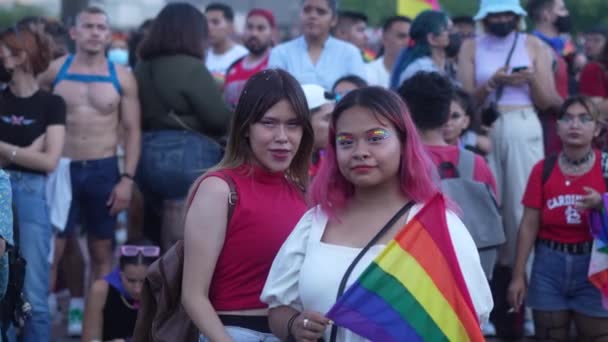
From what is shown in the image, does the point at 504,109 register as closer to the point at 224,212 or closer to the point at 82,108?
the point at 82,108

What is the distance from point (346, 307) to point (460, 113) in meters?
3.61

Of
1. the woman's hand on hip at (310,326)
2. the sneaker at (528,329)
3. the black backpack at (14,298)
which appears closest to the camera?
the woman's hand on hip at (310,326)

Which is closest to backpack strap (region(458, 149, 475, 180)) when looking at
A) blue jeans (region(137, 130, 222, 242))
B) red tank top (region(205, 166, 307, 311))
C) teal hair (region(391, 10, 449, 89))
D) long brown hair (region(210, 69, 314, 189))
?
long brown hair (region(210, 69, 314, 189))

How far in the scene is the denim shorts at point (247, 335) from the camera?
13.0 ft

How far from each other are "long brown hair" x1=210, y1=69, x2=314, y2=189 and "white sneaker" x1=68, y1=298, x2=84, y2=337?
4.16 m

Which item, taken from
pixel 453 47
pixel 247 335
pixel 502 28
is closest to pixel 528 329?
pixel 502 28

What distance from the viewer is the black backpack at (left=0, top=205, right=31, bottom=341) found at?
4.81 meters

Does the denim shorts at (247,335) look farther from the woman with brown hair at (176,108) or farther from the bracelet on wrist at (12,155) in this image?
the woman with brown hair at (176,108)

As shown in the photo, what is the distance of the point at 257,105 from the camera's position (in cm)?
404

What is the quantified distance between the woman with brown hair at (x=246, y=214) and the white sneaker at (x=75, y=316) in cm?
410

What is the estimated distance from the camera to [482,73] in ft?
26.2

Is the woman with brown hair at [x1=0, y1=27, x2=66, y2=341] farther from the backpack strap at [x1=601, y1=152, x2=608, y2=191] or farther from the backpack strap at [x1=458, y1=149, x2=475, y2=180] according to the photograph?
the backpack strap at [x1=601, y1=152, x2=608, y2=191]

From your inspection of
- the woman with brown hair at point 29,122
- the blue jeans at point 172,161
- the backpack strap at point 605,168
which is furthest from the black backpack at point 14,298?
the backpack strap at point 605,168

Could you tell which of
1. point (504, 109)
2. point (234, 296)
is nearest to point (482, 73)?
point (504, 109)
